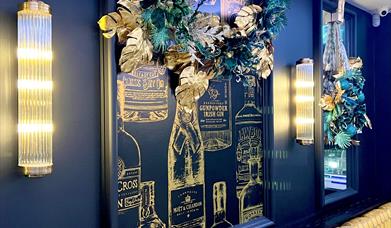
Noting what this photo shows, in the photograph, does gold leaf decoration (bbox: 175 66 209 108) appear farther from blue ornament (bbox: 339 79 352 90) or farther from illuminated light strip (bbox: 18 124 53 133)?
blue ornament (bbox: 339 79 352 90)

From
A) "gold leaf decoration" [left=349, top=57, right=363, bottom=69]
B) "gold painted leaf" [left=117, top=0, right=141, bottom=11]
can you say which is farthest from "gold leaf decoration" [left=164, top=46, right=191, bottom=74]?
"gold leaf decoration" [left=349, top=57, right=363, bottom=69]

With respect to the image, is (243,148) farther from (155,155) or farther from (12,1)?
(12,1)

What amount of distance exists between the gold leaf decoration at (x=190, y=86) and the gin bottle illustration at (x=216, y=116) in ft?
0.25

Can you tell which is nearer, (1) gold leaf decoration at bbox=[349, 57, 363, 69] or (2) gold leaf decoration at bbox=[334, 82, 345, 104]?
(2) gold leaf decoration at bbox=[334, 82, 345, 104]

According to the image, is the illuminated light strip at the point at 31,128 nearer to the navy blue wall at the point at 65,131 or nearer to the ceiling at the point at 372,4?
the navy blue wall at the point at 65,131

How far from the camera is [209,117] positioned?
1886 millimetres

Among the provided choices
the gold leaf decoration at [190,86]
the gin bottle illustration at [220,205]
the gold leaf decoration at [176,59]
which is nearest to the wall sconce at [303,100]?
the gin bottle illustration at [220,205]

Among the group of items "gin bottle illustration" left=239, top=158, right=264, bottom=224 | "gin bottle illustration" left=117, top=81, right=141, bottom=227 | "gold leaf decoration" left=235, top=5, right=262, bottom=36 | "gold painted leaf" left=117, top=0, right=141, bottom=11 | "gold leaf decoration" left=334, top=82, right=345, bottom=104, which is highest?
"gold leaf decoration" left=235, top=5, right=262, bottom=36

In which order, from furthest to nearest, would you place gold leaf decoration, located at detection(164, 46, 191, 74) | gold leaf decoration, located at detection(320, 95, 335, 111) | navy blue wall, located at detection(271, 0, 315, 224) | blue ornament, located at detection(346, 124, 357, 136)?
blue ornament, located at detection(346, 124, 357, 136), gold leaf decoration, located at detection(320, 95, 335, 111), navy blue wall, located at detection(271, 0, 315, 224), gold leaf decoration, located at detection(164, 46, 191, 74)

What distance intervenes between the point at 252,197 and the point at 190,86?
76 cm

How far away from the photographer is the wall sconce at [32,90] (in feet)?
3.91

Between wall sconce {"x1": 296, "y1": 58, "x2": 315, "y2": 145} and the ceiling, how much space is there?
3.34 ft

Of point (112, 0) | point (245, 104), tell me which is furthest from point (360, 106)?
point (112, 0)

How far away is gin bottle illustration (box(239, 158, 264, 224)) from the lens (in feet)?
6.81
